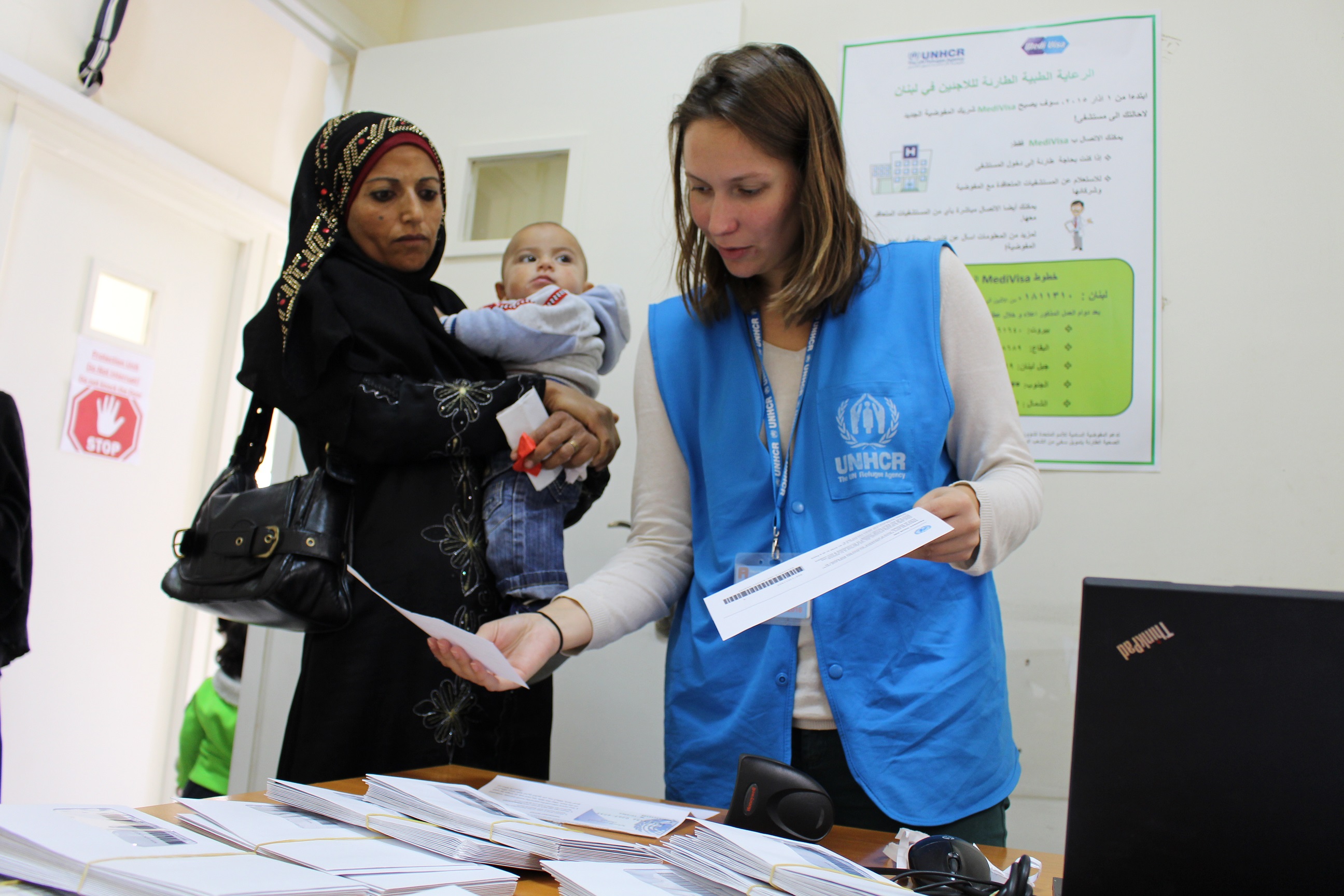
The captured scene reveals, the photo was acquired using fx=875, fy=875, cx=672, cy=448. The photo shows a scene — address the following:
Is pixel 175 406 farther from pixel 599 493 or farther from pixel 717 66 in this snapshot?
pixel 717 66

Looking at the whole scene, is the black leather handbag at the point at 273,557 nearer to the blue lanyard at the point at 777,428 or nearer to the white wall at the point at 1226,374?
the blue lanyard at the point at 777,428

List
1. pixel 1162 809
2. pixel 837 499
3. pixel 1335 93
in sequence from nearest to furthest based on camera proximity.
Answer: pixel 1162 809
pixel 837 499
pixel 1335 93

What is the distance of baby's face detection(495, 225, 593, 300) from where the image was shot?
1.73 m

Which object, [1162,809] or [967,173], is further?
[967,173]

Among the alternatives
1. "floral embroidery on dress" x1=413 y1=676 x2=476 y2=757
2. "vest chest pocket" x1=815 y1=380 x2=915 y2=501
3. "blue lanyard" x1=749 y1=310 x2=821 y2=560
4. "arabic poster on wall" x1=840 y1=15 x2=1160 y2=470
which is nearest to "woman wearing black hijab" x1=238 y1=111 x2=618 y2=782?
"floral embroidery on dress" x1=413 y1=676 x2=476 y2=757

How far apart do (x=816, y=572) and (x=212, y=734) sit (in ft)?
6.88

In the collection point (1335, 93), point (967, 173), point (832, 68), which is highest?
point (832, 68)

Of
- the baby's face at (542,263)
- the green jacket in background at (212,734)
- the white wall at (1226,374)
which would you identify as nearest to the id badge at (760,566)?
the baby's face at (542,263)

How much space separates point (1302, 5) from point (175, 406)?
3.58 metres

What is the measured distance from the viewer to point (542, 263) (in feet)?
5.72

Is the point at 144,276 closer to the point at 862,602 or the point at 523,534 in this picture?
the point at 523,534

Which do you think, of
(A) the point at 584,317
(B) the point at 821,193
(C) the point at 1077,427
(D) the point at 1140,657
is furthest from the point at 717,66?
(C) the point at 1077,427

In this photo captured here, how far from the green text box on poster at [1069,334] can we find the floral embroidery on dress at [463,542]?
1174 mm

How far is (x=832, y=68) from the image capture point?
211 cm
